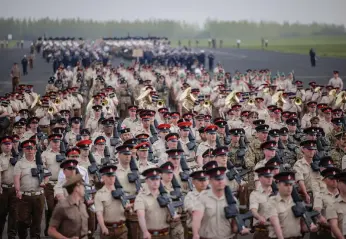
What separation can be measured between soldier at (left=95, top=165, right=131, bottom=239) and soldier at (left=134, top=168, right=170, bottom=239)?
518 mm

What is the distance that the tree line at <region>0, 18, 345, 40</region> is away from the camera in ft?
507

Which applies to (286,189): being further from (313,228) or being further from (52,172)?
(52,172)

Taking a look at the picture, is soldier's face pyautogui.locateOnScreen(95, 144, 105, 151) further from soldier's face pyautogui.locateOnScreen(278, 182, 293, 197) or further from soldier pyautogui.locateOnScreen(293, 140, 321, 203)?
soldier's face pyautogui.locateOnScreen(278, 182, 293, 197)

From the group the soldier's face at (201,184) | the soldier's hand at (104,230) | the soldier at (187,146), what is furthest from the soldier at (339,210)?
the soldier at (187,146)

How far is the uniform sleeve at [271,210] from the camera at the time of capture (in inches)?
338

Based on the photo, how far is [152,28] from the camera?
182m

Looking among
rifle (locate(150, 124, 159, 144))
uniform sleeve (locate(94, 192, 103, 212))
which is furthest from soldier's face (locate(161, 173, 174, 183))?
rifle (locate(150, 124, 159, 144))

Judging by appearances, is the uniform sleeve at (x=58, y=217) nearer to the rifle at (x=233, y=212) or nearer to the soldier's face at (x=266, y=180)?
the rifle at (x=233, y=212)

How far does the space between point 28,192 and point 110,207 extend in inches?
103

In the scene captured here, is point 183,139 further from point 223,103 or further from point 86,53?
point 86,53

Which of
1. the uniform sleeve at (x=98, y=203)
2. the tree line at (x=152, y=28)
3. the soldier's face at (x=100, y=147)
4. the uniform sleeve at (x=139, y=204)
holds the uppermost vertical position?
the tree line at (x=152, y=28)

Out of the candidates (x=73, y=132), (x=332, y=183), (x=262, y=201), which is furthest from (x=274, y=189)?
(x=73, y=132)

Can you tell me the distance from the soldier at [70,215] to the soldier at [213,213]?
1.48 metres

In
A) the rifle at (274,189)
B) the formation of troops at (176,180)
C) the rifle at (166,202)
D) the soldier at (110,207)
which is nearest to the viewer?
the formation of troops at (176,180)
